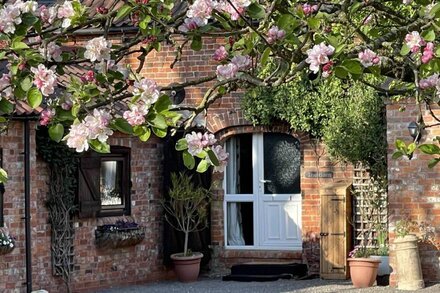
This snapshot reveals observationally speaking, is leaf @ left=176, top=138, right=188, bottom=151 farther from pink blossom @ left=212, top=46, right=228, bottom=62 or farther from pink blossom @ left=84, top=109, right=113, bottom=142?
pink blossom @ left=212, top=46, right=228, bottom=62

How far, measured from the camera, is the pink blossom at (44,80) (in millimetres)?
5406

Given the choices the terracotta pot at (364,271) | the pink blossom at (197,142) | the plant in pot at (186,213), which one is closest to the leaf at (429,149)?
the pink blossom at (197,142)

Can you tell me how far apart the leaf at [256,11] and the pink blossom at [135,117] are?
0.83m

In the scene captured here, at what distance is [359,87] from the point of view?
16.1 m

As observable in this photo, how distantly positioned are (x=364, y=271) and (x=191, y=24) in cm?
994

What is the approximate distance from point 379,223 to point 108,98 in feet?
36.6

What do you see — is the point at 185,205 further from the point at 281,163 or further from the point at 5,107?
the point at 5,107

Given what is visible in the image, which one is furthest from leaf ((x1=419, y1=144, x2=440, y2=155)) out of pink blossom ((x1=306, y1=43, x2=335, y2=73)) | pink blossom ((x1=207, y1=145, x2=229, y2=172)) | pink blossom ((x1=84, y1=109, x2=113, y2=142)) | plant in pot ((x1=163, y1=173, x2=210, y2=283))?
plant in pot ((x1=163, y1=173, x2=210, y2=283))

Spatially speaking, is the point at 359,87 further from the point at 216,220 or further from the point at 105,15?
the point at 105,15

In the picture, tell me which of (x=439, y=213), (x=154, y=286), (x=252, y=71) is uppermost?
(x=252, y=71)

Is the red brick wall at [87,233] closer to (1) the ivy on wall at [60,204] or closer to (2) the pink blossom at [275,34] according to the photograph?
(1) the ivy on wall at [60,204]

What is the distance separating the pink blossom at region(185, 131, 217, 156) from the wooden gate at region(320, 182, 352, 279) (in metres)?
11.1

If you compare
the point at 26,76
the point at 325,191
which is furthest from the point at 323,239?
the point at 26,76

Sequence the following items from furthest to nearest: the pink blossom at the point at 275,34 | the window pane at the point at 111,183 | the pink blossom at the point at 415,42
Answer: the window pane at the point at 111,183
the pink blossom at the point at 275,34
the pink blossom at the point at 415,42
